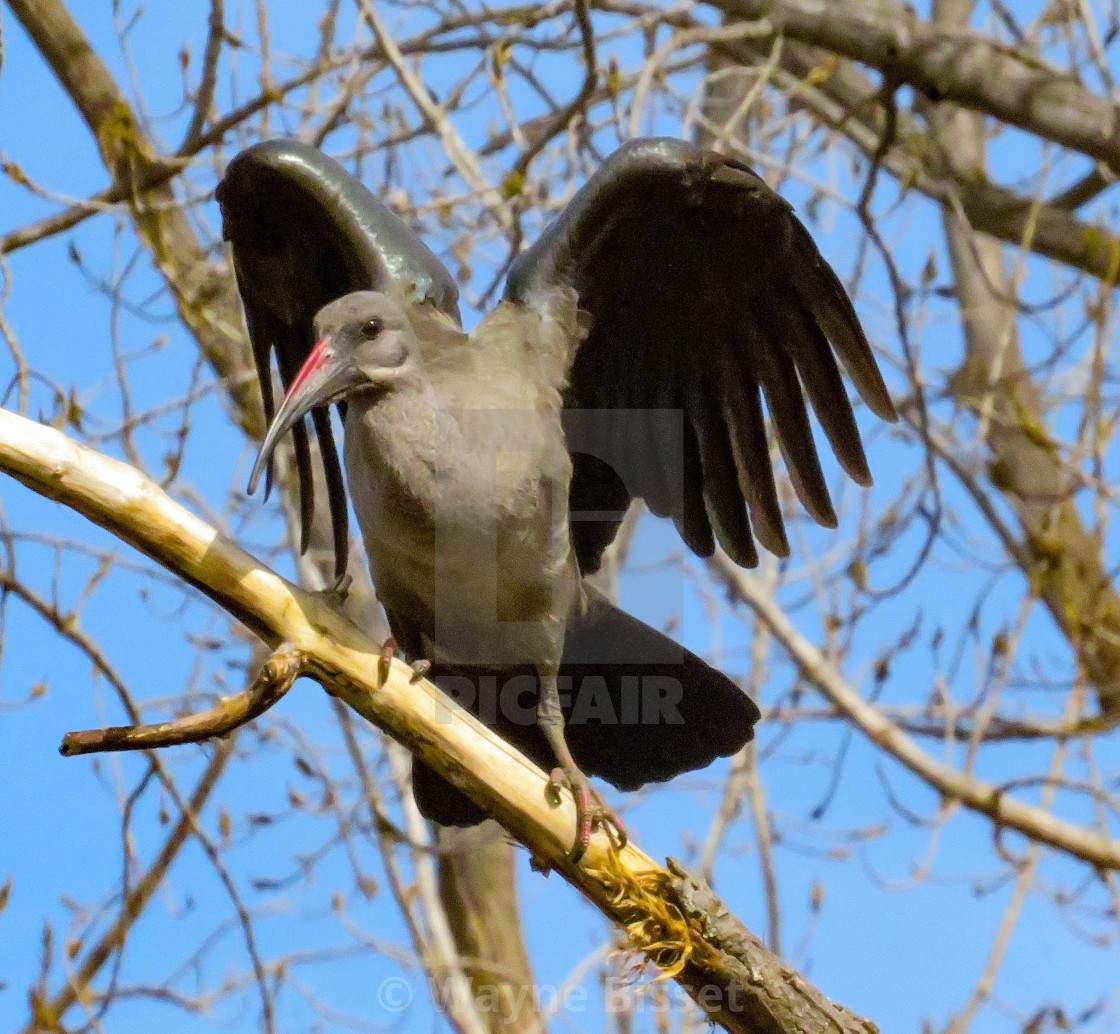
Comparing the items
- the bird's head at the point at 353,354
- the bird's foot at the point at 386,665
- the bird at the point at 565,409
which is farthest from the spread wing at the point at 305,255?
the bird's foot at the point at 386,665

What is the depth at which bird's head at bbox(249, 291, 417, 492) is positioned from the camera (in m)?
3.22

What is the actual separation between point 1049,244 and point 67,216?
135 inches

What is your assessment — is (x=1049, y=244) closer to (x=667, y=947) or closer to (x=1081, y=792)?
(x=1081, y=792)

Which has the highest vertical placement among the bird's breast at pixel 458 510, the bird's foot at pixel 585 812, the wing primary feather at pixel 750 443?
the wing primary feather at pixel 750 443

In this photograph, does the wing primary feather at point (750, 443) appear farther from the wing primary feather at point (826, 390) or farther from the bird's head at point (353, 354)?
the bird's head at point (353, 354)

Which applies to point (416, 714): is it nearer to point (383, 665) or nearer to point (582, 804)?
point (383, 665)

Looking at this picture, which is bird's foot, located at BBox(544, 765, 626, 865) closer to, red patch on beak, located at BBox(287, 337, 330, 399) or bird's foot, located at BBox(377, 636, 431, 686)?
bird's foot, located at BBox(377, 636, 431, 686)

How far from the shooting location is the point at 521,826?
3023 mm

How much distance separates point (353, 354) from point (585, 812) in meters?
1.05

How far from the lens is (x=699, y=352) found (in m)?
3.88

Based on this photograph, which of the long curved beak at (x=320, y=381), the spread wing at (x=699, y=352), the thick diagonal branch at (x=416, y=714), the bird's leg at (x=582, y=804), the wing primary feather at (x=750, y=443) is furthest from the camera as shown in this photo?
the wing primary feather at (x=750, y=443)

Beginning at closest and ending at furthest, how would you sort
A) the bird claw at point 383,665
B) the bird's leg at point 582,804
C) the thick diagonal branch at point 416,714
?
the thick diagonal branch at point 416,714 < the bird claw at point 383,665 < the bird's leg at point 582,804

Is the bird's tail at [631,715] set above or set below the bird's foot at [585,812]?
above

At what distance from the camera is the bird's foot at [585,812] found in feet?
9.89
